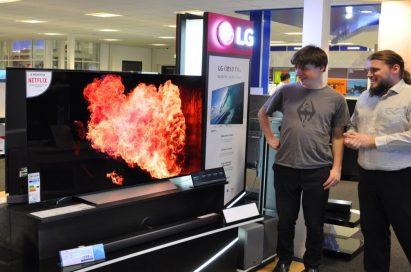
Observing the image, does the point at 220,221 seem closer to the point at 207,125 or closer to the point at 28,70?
the point at 207,125

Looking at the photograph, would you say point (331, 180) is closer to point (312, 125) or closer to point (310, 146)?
point (310, 146)

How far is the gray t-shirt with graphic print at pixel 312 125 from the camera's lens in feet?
9.11

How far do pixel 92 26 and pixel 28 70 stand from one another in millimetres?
11168

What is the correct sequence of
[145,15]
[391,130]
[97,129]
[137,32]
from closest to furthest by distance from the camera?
[97,129]
[391,130]
[145,15]
[137,32]

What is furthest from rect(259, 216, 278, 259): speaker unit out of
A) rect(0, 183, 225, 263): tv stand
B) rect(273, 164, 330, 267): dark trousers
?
rect(0, 183, 225, 263): tv stand

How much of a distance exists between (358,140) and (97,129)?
1438mm

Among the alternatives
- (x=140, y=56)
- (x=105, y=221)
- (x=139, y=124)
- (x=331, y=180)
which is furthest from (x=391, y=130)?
(x=140, y=56)

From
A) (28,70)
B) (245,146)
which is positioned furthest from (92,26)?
(28,70)

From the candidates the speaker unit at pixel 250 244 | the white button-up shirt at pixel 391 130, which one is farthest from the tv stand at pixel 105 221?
the white button-up shirt at pixel 391 130

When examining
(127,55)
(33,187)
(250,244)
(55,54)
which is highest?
(127,55)

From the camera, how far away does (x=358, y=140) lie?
2625 millimetres

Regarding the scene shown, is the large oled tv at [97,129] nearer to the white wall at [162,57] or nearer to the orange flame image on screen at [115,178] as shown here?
the orange flame image on screen at [115,178]

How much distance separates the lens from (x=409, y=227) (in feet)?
8.54

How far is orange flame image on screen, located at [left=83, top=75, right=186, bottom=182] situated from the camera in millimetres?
2350
